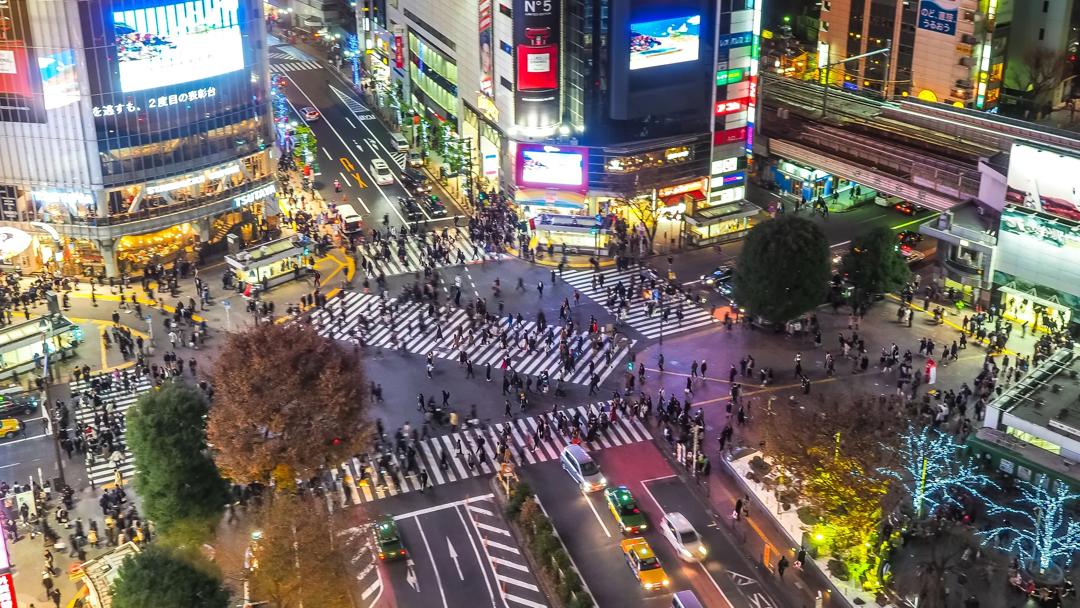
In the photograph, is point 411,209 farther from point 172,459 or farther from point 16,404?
point 172,459

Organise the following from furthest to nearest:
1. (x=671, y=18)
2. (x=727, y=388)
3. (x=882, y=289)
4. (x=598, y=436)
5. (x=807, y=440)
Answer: (x=671, y=18) → (x=882, y=289) → (x=727, y=388) → (x=598, y=436) → (x=807, y=440)

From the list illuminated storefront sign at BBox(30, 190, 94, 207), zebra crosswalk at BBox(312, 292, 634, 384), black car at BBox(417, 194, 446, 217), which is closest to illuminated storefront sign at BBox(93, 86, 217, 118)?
illuminated storefront sign at BBox(30, 190, 94, 207)

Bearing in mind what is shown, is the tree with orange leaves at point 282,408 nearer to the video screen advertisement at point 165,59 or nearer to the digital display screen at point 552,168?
the video screen advertisement at point 165,59

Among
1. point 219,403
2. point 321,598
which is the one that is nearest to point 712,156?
point 219,403

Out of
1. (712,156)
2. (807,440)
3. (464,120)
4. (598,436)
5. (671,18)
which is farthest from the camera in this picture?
(464,120)

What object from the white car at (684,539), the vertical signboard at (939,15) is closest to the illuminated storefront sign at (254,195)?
the white car at (684,539)

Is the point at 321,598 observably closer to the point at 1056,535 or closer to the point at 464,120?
the point at 1056,535
